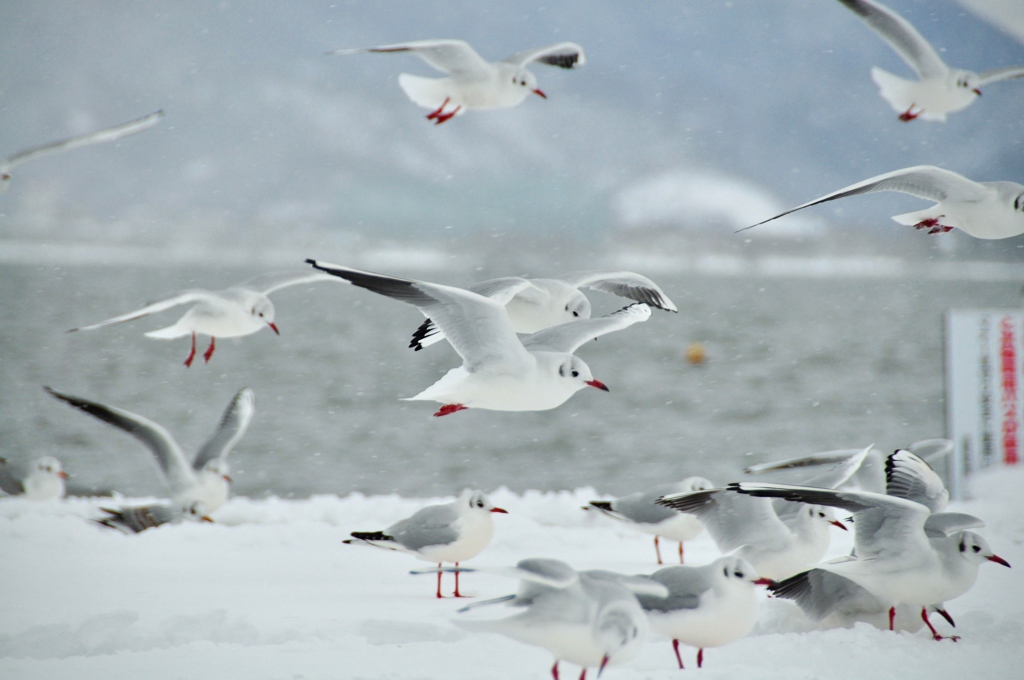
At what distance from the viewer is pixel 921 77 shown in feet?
6.73

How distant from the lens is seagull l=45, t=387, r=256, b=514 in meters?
2.15

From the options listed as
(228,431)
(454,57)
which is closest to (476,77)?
(454,57)

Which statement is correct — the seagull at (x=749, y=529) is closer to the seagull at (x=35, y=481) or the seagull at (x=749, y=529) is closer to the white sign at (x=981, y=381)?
the seagull at (x=35, y=481)

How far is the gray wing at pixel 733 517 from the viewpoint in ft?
4.76

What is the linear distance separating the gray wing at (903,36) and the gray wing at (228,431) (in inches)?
68.3

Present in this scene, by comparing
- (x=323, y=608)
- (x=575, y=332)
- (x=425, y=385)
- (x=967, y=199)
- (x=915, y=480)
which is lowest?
(x=323, y=608)

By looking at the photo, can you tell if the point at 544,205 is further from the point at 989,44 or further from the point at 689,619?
the point at 689,619

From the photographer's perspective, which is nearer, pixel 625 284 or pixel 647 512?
pixel 625 284

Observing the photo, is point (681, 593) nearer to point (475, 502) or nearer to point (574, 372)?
point (574, 372)

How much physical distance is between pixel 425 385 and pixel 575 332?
6.33 metres

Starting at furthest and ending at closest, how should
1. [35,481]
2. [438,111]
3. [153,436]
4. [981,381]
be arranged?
[981,381] < [35,481] < [153,436] < [438,111]

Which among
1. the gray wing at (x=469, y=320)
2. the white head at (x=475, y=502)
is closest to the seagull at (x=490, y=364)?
the gray wing at (x=469, y=320)

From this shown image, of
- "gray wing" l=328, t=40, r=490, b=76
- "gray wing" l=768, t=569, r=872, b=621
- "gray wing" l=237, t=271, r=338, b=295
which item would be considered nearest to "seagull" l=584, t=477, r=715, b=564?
"gray wing" l=768, t=569, r=872, b=621

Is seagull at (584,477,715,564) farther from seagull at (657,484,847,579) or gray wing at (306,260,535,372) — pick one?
gray wing at (306,260,535,372)
